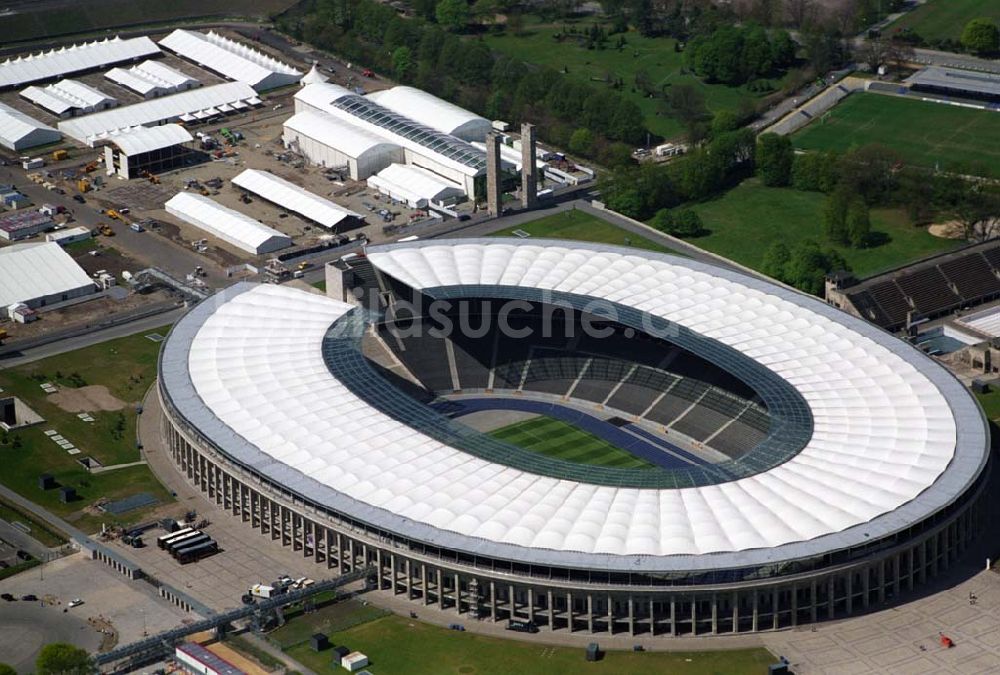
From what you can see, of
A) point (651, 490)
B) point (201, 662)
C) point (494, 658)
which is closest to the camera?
point (201, 662)

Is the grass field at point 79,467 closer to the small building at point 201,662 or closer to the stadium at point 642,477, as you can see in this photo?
the stadium at point 642,477

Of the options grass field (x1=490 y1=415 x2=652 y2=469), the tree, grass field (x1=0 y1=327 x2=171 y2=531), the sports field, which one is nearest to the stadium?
grass field (x1=490 y1=415 x2=652 y2=469)

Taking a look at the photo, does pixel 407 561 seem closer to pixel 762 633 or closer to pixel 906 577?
pixel 762 633

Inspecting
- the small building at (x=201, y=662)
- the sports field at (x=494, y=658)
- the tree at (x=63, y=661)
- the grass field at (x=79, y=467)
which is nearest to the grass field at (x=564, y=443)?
the sports field at (x=494, y=658)

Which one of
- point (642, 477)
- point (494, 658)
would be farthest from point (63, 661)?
point (642, 477)

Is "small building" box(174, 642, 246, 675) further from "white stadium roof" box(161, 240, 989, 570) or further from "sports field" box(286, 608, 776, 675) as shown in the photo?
"white stadium roof" box(161, 240, 989, 570)

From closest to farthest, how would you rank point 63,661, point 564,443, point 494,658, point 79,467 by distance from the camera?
point 63,661, point 494,658, point 79,467, point 564,443

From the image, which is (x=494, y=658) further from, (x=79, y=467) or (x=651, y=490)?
(x=79, y=467)
